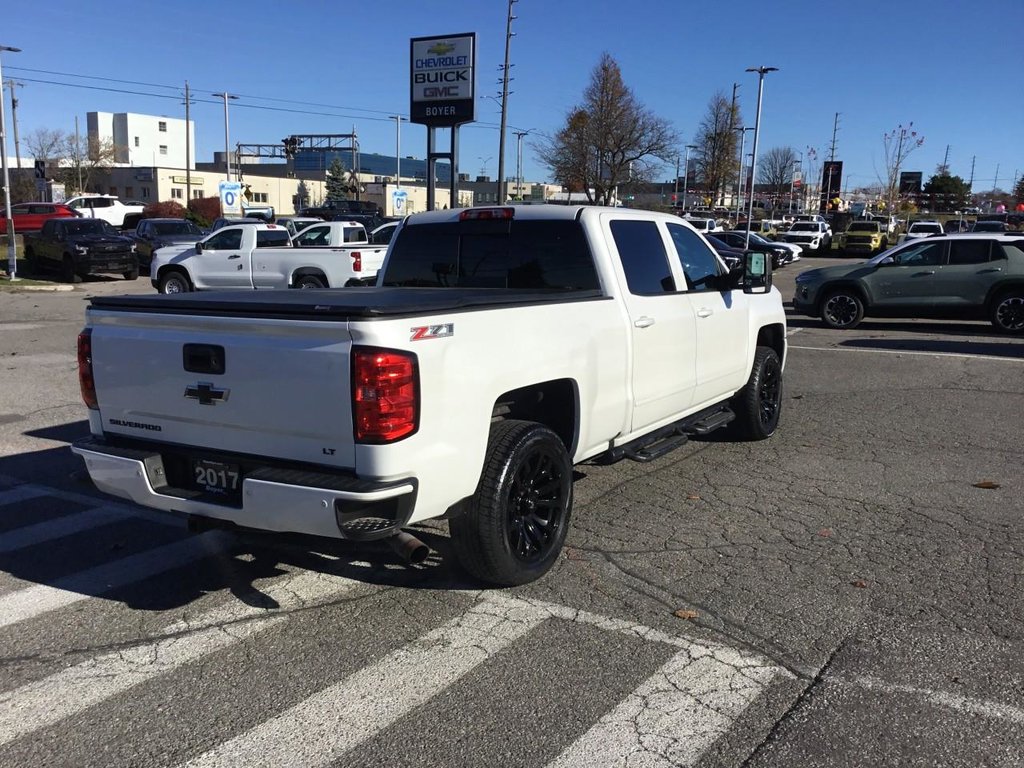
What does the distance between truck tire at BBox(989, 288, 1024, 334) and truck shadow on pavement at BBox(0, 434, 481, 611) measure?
13950 mm

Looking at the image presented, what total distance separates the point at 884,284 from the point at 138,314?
15.3 m

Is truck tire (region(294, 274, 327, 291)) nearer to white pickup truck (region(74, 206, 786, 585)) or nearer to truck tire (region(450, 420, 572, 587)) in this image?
white pickup truck (region(74, 206, 786, 585))

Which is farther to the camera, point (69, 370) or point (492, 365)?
point (69, 370)

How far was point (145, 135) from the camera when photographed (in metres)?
120

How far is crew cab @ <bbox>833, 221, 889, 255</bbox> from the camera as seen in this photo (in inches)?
1795

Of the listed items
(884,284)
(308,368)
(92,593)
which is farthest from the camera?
(884,284)

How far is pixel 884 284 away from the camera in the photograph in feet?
54.9

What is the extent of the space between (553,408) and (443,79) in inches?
944

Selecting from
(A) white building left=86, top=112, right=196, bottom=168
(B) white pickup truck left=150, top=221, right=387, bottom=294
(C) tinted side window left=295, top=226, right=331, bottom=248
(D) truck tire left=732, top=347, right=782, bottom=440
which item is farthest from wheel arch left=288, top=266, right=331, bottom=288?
(A) white building left=86, top=112, right=196, bottom=168

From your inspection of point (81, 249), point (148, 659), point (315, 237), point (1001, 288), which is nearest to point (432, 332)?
point (148, 659)

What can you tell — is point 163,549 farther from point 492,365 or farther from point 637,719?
point 637,719

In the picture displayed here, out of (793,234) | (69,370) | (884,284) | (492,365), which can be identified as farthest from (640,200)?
(492,365)

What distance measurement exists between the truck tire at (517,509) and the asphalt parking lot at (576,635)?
0.60 feet

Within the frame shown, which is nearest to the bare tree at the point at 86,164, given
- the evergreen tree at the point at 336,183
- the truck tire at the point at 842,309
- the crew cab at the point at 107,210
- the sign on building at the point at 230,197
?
the evergreen tree at the point at 336,183
